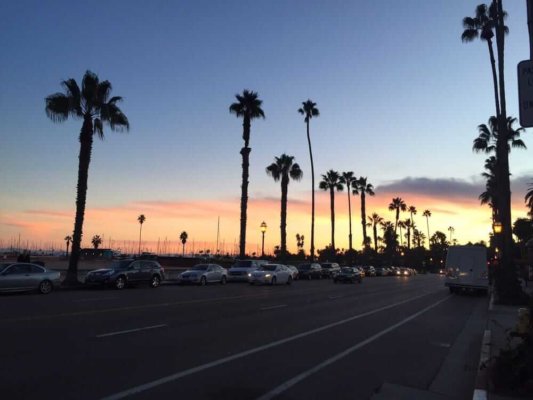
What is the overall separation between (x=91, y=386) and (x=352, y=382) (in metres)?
3.93

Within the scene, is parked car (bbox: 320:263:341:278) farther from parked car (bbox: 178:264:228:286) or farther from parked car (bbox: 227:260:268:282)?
parked car (bbox: 178:264:228:286)

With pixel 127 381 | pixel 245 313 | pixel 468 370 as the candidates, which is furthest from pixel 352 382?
pixel 245 313

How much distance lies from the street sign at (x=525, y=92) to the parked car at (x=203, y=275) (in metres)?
30.7

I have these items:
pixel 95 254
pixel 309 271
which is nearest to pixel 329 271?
pixel 309 271

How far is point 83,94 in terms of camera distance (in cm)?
3188

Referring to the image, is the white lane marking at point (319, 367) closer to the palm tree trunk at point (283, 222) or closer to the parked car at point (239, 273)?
the parked car at point (239, 273)

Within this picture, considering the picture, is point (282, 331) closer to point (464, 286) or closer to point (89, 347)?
point (89, 347)

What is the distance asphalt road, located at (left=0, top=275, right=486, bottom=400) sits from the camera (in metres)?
7.70

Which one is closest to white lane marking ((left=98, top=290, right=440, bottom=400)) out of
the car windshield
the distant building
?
the car windshield

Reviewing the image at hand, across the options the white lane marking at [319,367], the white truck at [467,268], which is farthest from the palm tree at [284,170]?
the white lane marking at [319,367]

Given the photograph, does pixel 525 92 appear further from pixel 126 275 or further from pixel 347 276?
pixel 347 276

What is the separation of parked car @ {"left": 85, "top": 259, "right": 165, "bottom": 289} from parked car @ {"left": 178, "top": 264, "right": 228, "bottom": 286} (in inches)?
122

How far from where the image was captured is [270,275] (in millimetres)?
37406

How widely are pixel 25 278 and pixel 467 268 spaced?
23.4m
